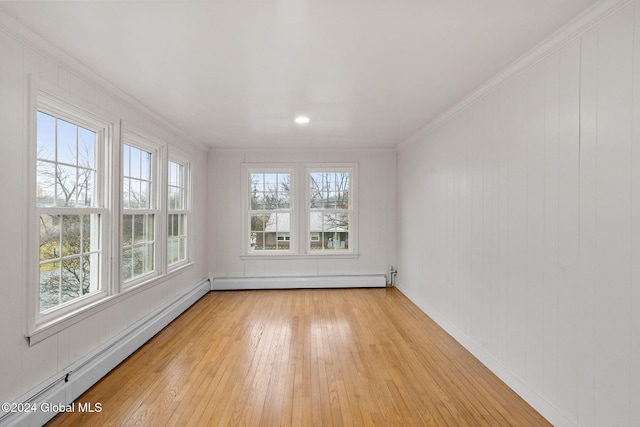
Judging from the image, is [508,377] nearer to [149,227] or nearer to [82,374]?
[82,374]

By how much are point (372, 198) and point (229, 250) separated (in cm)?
282

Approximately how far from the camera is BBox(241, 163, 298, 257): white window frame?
577cm

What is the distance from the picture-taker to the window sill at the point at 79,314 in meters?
2.07

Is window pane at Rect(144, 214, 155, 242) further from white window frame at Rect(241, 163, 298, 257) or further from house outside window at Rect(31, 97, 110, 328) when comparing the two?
white window frame at Rect(241, 163, 298, 257)

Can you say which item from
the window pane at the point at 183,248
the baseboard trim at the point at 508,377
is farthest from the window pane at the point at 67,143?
the baseboard trim at the point at 508,377

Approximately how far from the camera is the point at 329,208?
5.90 m

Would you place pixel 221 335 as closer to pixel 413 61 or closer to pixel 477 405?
pixel 477 405

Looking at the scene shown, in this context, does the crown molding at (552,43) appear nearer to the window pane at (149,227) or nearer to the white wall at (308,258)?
the white wall at (308,258)

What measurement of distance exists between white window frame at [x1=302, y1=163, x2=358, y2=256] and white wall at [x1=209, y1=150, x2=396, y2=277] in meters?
0.09

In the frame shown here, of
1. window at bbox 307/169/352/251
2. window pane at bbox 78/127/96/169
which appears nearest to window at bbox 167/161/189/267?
window pane at bbox 78/127/96/169

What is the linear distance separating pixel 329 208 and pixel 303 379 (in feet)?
11.9

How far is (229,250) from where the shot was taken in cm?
579

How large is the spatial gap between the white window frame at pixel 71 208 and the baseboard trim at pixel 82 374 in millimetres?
395

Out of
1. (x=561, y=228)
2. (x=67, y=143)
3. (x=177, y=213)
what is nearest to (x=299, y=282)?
(x=177, y=213)
